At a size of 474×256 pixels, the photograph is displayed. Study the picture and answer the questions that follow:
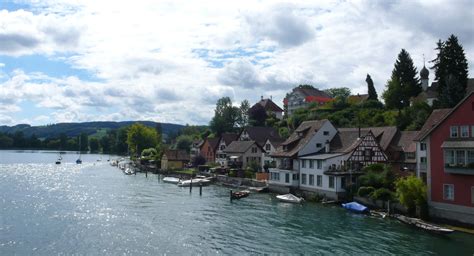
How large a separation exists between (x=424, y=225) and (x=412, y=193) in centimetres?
516

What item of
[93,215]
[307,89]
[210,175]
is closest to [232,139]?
[210,175]

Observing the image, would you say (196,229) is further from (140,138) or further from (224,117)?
(140,138)

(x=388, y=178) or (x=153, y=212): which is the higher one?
(x=388, y=178)

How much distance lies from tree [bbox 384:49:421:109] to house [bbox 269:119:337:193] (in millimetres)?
36151

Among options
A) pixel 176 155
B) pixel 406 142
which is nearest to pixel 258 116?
pixel 176 155

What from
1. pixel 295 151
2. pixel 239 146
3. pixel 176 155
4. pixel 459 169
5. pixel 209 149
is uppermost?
pixel 239 146

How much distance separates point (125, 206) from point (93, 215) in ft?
23.4

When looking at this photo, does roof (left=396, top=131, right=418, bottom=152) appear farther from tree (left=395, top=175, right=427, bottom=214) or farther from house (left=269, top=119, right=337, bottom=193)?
tree (left=395, top=175, right=427, bottom=214)

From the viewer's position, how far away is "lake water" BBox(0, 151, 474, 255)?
1486 inches

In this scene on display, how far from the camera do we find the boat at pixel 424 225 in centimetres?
4100

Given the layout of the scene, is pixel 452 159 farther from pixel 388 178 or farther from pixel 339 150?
pixel 339 150

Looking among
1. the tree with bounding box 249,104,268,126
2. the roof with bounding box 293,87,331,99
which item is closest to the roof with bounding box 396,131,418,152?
the tree with bounding box 249,104,268,126

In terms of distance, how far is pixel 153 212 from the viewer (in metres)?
55.2

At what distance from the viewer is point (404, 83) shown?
10519 cm
